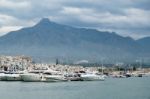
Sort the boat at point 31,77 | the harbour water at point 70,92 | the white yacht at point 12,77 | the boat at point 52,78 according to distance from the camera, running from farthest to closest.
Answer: the white yacht at point 12,77 < the boat at point 52,78 < the boat at point 31,77 < the harbour water at point 70,92

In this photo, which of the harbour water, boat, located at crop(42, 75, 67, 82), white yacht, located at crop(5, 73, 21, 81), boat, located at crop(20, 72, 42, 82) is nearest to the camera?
the harbour water

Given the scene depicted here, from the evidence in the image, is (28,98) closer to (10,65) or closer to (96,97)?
(96,97)

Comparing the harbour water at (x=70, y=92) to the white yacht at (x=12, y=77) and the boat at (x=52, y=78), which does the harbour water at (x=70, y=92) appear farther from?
the white yacht at (x=12, y=77)

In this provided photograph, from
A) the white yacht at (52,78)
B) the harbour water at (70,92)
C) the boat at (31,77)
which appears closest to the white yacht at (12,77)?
the boat at (31,77)

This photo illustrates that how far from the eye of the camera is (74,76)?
162 m

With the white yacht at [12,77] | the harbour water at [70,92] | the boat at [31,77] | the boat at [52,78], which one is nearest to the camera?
the harbour water at [70,92]

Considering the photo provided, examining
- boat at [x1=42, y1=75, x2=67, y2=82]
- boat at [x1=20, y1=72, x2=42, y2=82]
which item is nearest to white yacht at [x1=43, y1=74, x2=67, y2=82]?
boat at [x1=42, y1=75, x2=67, y2=82]

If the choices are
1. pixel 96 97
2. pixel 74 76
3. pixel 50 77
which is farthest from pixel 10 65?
pixel 96 97

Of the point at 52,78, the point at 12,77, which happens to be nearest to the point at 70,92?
the point at 52,78

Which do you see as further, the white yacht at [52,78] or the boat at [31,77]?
the white yacht at [52,78]

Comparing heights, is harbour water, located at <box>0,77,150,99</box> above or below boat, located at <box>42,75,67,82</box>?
below

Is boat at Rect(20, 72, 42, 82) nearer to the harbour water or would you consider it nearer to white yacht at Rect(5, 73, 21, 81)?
white yacht at Rect(5, 73, 21, 81)

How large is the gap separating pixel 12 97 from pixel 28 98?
271 cm

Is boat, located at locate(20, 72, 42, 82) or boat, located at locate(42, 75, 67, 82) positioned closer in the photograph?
boat, located at locate(20, 72, 42, 82)
